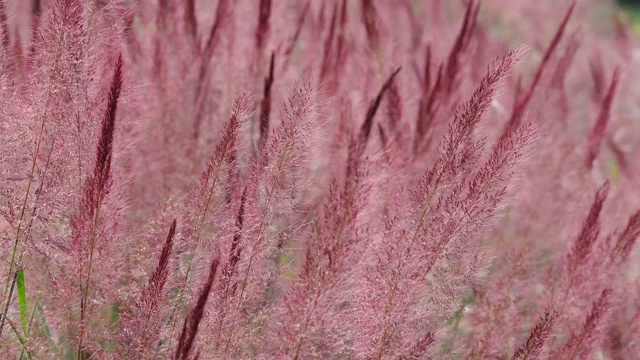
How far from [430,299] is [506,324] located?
13.2 inches

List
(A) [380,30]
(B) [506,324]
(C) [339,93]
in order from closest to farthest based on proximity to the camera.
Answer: (B) [506,324] < (C) [339,93] < (A) [380,30]

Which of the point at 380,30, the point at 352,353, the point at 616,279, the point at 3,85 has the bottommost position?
the point at 352,353

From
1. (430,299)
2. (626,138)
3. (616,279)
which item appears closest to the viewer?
(430,299)

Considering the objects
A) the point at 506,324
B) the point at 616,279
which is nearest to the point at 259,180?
the point at 506,324

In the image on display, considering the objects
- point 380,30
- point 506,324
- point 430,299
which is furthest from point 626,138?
point 430,299

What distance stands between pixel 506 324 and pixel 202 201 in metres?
0.72

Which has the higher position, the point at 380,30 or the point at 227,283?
the point at 380,30

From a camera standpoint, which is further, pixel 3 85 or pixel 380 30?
pixel 380 30

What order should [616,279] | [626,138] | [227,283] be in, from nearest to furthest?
[227,283], [616,279], [626,138]

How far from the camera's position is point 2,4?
1.13 m

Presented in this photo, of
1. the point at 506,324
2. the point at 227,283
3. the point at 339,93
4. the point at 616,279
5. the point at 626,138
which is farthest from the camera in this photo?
the point at 626,138

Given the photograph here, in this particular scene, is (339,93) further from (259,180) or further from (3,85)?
(3,85)

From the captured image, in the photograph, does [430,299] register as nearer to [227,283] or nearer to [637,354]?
[227,283]

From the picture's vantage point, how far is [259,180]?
3.57 ft
